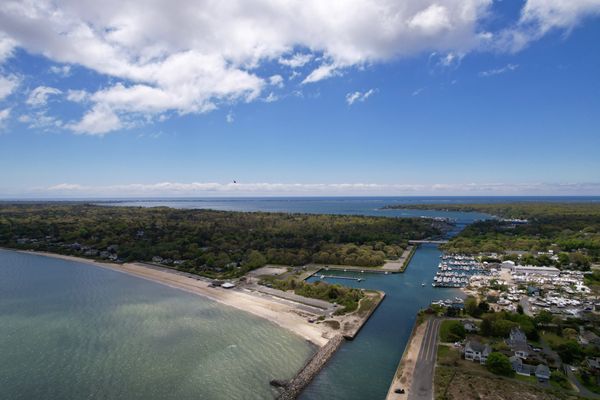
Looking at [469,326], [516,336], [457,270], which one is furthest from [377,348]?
[457,270]

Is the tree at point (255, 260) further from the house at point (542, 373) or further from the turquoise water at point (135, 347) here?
the house at point (542, 373)

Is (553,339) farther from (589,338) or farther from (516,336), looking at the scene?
(516,336)

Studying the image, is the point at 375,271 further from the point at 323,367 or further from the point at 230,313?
the point at 323,367

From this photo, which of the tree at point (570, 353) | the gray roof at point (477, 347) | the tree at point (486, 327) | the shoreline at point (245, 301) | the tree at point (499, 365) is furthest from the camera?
the shoreline at point (245, 301)

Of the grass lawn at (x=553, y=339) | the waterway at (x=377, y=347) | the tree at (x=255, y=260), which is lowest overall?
the waterway at (x=377, y=347)

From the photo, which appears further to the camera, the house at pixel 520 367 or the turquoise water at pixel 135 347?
the house at pixel 520 367

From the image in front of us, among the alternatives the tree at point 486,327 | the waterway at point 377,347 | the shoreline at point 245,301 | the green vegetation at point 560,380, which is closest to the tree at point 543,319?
the tree at point 486,327

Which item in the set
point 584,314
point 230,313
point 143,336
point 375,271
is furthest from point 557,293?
point 143,336

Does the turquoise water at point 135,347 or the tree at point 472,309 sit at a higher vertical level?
the tree at point 472,309
